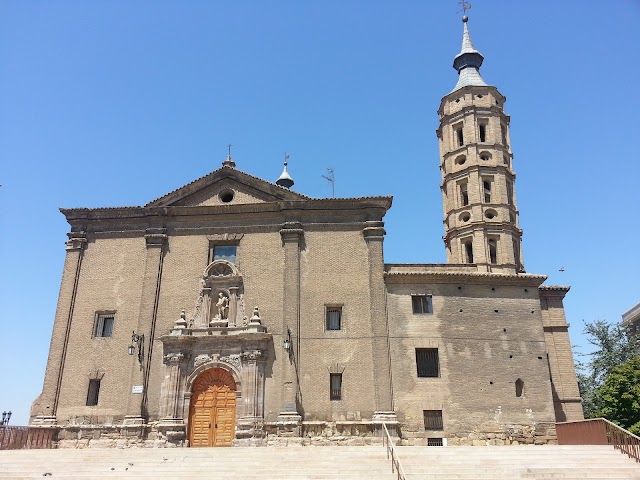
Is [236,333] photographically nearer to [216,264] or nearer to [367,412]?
[216,264]

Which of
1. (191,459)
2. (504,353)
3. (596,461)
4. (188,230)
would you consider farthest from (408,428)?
(188,230)

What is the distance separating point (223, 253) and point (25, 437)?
11.9 m

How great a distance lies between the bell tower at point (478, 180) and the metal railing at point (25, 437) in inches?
859

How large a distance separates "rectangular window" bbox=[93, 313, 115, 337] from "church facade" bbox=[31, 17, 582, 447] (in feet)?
0.21

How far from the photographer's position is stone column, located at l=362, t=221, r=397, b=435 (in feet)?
78.4

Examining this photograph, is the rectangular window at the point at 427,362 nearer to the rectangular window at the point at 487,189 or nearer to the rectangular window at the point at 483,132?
the rectangular window at the point at 487,189

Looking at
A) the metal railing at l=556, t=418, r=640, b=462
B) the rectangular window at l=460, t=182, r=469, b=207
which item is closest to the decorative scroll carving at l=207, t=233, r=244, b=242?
the rectangular window at l=460, t=182, r=469, b=207

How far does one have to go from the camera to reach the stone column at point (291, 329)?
23.7 meters

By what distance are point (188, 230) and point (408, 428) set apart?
563 inches

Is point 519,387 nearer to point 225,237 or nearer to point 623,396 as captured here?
point 623,396

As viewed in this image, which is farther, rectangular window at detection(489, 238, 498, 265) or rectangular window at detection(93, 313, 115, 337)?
rectangular window at detection(489, 238, 498, 265)

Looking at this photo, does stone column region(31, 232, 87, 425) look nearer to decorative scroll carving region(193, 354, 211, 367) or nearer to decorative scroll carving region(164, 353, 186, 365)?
decorative scroll carving region(164, 353, 186, 365)

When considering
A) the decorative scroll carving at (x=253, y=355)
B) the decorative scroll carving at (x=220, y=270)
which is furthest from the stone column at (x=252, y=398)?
the decorative scroll carving at (x=220, y=270)

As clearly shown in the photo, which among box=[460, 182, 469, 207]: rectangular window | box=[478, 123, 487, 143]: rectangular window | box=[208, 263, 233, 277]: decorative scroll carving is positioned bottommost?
box=[208, 263, 233, 277]: decorative scroll carving
